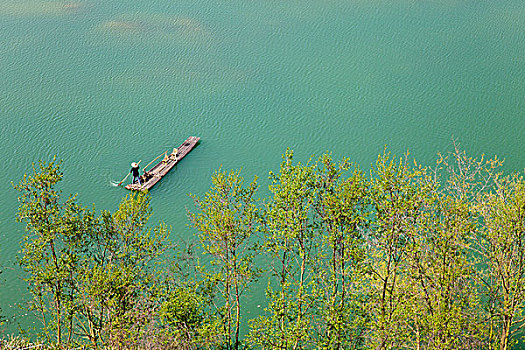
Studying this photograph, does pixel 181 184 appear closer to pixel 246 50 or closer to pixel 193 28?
pixel 246 50

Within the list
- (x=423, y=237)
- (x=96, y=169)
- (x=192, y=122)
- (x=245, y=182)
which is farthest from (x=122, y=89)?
(x=423, y=237)

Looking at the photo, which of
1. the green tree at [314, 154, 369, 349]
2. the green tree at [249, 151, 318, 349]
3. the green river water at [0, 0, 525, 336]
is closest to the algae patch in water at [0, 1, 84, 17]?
the green river water at [0, 0, 525, 336]

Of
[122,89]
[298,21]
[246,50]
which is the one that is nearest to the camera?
[122,89]

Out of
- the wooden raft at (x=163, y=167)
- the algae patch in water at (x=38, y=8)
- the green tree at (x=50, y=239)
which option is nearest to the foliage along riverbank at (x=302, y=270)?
the green tree at (x=50, y=239)

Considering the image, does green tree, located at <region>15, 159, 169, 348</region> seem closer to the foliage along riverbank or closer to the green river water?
the foliage along riverbank

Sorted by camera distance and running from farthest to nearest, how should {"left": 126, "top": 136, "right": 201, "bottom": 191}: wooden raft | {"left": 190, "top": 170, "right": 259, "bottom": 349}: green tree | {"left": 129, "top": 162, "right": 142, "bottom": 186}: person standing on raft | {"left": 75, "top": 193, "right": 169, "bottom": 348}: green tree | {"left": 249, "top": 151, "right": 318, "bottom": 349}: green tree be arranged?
{"left": 126, "top": 136, "right": 201, "bottom": 191}: wooden raft < {"left": 129, "top": 162, "right": 142, "bottom": 186}: person standing on raft < {"left": 190, "top": 170, "right": 259, "bottom": 349}: green tree < {"left": 249, "top": 151, "right": 318, "bottom": 349}: green tree < {"left": 75, "top": 193, "right": 169, "bottom": 348}: green tree
